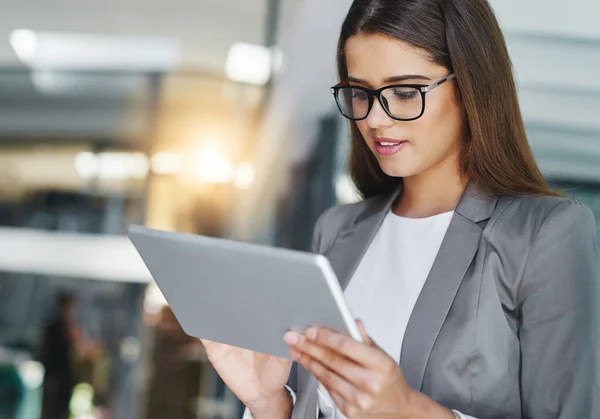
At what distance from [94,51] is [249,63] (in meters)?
1.09

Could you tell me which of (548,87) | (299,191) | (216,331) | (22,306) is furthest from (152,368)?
(216,331)

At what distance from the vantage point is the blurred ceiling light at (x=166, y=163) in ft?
19.3

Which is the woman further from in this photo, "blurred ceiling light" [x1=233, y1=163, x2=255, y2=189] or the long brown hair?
"blurred ceiling light" [x1=233, y1=163, x2=255, y2=189]

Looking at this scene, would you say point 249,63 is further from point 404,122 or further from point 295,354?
point 295,354

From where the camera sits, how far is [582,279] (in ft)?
4.63

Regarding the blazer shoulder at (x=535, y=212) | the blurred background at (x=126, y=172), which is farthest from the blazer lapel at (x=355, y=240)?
the blurred background at (x=126, y=172)

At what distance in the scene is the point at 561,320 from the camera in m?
1.41

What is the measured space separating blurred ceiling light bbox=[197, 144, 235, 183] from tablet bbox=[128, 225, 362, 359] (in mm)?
4347

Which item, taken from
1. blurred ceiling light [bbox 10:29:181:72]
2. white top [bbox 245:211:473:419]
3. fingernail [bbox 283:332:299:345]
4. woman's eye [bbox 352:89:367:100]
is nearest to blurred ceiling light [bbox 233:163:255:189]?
blurred ceiling light [bbox 10:29:181:72]

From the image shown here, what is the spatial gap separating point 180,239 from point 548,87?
3.73 metres

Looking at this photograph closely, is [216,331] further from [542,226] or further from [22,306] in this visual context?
[22,306]

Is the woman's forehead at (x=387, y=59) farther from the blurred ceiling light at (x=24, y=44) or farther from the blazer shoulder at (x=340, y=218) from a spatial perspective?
the blurred ceiling light at (x=24, y=44)

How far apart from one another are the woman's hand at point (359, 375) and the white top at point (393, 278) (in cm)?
34

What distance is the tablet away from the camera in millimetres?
1223
